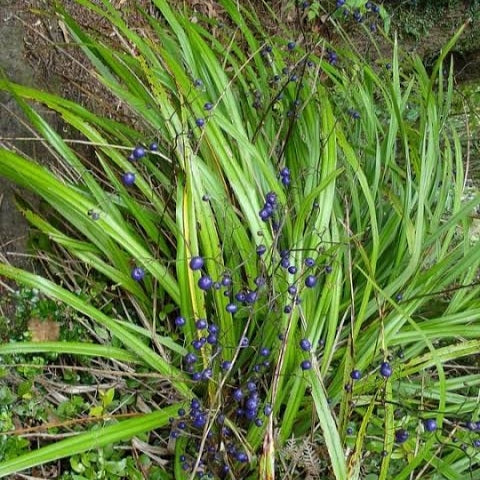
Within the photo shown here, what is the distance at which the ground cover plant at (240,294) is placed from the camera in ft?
4.80

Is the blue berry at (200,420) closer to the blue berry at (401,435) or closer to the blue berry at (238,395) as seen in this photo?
the blue berry at (238,395)

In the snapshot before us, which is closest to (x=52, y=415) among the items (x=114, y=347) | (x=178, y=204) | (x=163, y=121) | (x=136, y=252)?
(x=114, y=347)

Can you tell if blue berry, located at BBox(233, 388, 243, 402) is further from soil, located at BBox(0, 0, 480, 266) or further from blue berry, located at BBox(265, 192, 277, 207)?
soil, located at BBox(0, 0, 480, 266)

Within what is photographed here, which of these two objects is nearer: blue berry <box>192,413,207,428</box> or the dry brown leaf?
blue berry <box>192,413,207,428</box>

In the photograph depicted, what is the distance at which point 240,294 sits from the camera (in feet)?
4.83

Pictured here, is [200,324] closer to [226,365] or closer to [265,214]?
[226,365]

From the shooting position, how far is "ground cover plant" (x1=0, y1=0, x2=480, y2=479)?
1464mm

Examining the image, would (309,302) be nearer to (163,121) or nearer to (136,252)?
(136,252)

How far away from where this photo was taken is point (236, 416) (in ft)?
5.25

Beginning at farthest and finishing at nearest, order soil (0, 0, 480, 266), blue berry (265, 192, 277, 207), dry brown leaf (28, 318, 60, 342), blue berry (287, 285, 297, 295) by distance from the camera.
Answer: soil (0, 0, 480, 266)
dry brown leaf (28, 318, 60, 342)
blue berry (265, 192, 277, 207)
blue berry (287, 285, 297, 295)

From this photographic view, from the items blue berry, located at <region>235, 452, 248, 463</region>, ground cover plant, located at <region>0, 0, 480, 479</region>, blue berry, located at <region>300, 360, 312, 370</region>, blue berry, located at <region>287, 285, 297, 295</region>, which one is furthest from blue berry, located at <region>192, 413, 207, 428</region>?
blue berry, located at <region>287, 285, 297, 295</region>

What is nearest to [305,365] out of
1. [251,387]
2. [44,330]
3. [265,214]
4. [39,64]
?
[251,387]

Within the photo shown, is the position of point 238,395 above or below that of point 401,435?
above

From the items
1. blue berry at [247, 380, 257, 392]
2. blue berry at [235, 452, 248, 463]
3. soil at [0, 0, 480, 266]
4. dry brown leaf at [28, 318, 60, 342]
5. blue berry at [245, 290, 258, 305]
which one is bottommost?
blue berry at [235, 452, 248, 463]
